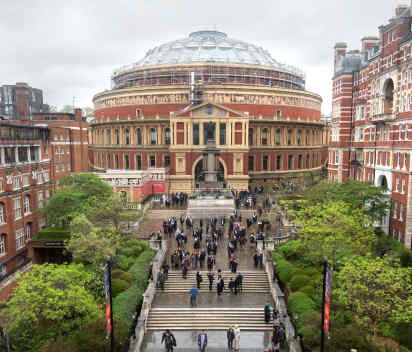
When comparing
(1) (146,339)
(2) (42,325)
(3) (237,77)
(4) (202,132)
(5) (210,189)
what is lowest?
(1) (146,339)

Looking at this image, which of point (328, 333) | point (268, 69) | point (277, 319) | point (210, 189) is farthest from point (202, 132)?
point (328, 333)

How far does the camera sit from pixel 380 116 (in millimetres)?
42969

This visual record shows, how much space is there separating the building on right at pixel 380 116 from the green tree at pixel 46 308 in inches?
1207

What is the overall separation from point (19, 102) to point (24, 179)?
21.9 metres

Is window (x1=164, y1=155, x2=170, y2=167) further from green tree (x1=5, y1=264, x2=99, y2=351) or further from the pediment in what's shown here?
green tree (x1=5, y1=264, x2=99, y2=351)

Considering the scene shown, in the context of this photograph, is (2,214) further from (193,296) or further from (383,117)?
(383,117)

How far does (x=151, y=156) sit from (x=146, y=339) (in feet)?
160

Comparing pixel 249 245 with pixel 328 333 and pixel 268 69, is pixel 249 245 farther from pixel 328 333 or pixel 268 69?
pixel 268 69

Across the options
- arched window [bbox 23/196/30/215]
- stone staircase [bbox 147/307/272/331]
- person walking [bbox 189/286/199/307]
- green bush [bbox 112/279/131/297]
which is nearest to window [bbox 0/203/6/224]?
arched window [bbox 23/196/30/215]

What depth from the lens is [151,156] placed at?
69125 mm

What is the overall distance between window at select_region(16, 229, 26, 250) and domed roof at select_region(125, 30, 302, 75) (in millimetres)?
45470

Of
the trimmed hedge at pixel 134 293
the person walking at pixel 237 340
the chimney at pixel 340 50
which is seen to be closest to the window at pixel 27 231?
the trimmed hedge at pixel 134 293

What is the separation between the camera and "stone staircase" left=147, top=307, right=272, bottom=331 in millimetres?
23805

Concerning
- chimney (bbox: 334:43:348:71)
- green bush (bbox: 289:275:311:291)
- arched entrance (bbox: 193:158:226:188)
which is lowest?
green bush (bbox: 289:275:311:291)
